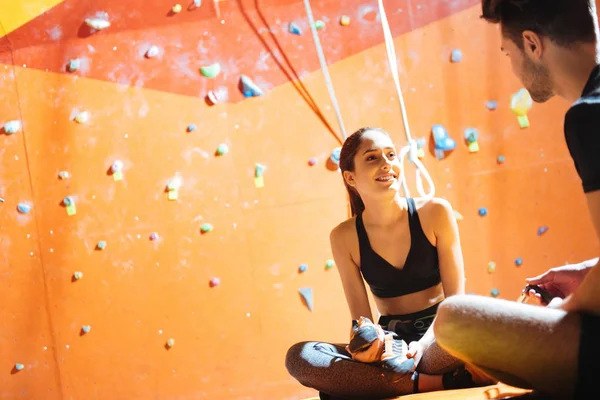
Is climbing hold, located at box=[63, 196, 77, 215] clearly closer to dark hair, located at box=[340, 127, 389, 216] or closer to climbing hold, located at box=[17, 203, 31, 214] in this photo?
climbing hold, located at box=[17, 203, 31, 214]

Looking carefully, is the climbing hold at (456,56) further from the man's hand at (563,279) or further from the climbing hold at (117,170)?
the climbing hold at (117,170)

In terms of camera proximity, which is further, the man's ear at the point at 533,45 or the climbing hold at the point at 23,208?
the climbing hold at the point at 23,208

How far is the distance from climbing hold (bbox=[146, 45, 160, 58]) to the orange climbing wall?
24 millimetres

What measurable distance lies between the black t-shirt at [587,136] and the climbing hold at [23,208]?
1.98 metres

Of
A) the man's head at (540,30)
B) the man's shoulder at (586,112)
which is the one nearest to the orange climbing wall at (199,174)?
the man's head at (540,30)

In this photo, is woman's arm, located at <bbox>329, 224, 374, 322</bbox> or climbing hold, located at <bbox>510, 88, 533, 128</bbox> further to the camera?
climbing hold, located at <bbox>510, 88, 533, 128</bbox>

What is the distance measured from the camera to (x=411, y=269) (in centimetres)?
185

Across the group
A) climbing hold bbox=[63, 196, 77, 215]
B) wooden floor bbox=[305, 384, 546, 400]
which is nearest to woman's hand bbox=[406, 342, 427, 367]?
wooden floor bbox=[305, 384, 546, 400]

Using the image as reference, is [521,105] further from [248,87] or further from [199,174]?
[199,174]

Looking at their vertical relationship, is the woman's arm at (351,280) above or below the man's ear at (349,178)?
below

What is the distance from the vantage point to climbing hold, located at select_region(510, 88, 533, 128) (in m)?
2.47

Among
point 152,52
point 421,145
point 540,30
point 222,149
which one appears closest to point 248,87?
point 222,149

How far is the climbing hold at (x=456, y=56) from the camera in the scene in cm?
245

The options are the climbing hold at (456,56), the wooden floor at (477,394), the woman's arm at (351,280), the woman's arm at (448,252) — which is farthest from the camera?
the climbing hold at (456,56)
